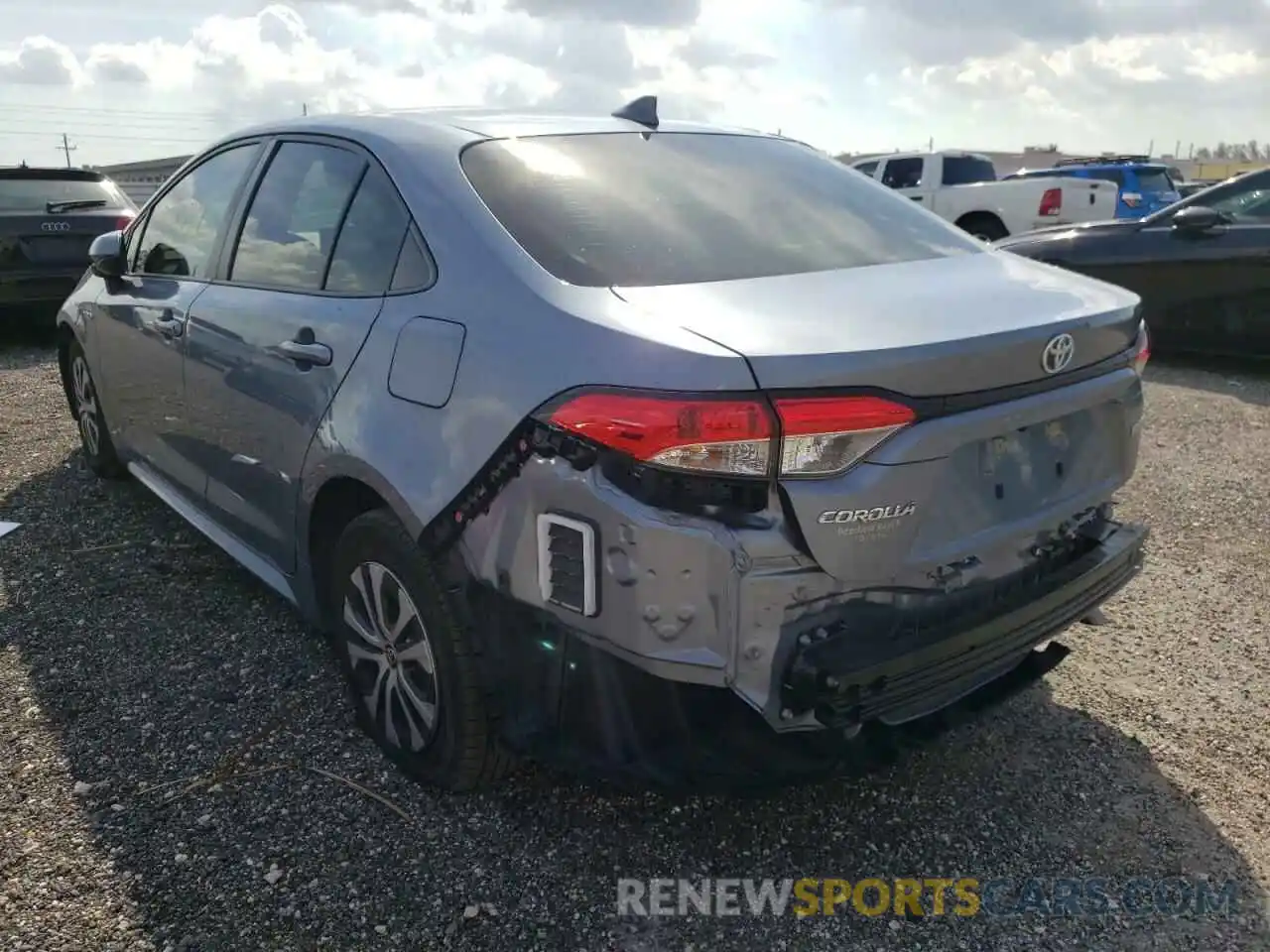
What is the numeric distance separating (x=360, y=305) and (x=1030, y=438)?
1671mm

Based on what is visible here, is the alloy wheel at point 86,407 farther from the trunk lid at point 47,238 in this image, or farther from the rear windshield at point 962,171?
the rear windshield at point 962,171

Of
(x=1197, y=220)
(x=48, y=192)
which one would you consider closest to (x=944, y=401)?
(x=1197, y=220)

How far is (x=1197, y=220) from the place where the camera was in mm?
7352

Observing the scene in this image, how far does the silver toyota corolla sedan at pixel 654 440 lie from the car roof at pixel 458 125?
0.02 metres

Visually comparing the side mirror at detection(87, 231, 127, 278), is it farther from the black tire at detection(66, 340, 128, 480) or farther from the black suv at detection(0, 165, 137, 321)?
the black suv at detection(0, 165, 137, 321)

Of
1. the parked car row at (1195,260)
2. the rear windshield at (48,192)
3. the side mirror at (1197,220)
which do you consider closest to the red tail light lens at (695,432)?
the parked car row at (1195,260)

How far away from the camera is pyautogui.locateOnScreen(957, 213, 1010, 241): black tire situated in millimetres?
15070

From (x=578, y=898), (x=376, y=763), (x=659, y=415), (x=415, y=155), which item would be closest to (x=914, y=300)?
(x=659, y=415)

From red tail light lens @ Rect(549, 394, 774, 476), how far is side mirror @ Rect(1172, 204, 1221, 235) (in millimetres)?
6872

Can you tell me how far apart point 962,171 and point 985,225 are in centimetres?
135

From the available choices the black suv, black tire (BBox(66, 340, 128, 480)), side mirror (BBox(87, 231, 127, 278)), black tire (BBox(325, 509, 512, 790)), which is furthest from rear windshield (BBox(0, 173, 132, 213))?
black tire (BBox(325, 509, 512, 790))

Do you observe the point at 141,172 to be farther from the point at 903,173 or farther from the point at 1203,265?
the point at 1203,265

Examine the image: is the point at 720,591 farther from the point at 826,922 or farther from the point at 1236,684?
the point at 1236,684

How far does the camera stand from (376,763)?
2.84 metres
